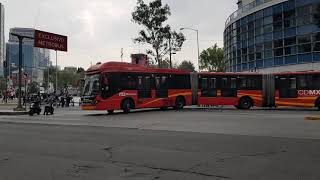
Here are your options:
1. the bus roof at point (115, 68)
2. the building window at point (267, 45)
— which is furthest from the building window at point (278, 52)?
the bus roof at point (115, 68)

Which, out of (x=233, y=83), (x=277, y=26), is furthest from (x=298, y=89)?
(x=277, y=26)

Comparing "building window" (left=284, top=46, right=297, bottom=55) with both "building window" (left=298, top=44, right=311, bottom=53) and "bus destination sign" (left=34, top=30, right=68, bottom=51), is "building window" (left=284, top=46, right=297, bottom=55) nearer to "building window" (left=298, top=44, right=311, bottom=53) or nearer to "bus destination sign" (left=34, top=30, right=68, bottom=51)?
"building window" (left=298, top=44, right=311, bottom=53)

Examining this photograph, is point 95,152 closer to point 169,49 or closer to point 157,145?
point 157,145

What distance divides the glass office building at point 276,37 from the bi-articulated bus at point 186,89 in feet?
45.7

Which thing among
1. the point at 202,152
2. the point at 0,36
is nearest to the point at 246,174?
the point at 202,152

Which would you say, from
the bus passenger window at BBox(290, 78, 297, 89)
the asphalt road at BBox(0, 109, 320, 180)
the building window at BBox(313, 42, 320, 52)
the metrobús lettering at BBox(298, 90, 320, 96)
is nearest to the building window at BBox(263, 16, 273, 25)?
the building window at BBox(313, 42, 320, 52)

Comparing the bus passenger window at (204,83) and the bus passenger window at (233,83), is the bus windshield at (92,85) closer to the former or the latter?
the bus passenger window at (204,83)

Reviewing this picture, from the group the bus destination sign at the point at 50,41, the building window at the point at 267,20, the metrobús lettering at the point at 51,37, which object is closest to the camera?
the bus destination sign at the point at 50,41

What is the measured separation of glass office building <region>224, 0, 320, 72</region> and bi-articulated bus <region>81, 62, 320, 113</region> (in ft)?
45.7

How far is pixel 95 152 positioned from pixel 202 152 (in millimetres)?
2678

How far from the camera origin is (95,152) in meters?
12.1

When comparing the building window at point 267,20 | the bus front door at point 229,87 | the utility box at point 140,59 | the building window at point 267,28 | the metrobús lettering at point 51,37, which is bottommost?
the bus front door at point 229,87

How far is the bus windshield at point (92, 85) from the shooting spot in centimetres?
3052

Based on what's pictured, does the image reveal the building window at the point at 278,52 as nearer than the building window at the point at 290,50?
No
